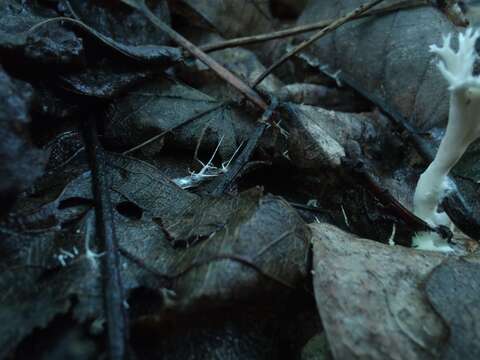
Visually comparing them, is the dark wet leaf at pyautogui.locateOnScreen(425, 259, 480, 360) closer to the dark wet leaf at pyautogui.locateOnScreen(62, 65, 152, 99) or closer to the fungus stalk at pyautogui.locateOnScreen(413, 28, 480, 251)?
the fungus stalk at pyautogui.locateOnScreen(413, 28, 480, 251)

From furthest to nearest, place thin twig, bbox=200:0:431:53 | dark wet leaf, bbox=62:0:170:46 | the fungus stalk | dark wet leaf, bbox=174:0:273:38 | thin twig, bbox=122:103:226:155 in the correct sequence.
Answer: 1. dark wet leaf, bbox=174:0:273:38
2. thin twig, bbox=200:0:431:53
3. dark wet leaf, bbox=62:0:170:46
4. thin twig, bbox=122:103:226:155
5. the fungus stalk

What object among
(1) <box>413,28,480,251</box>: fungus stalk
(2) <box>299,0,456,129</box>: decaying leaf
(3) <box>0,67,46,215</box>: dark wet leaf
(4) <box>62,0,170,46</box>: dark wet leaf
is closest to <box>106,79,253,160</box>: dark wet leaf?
(4) <box>62,0,170,46</box>: dark wet leaf

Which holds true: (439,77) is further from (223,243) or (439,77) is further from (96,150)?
(96,150)

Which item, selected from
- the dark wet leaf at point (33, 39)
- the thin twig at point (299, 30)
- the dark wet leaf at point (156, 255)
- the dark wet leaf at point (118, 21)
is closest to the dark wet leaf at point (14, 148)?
the dark wet leaf at point (156, 255)

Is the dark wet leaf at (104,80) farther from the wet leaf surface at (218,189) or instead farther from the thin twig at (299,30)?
the thin twig at (299,30)

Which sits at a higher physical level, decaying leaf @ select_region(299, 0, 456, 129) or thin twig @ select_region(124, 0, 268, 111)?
decaying leaf @ select_region(299, 0, 456, 129)

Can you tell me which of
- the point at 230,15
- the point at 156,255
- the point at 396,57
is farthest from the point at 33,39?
the point at 396,57

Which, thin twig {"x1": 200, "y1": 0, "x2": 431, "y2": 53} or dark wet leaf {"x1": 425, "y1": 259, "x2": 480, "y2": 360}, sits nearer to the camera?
dark wet leaf {"x1": 425, "y1": 259, "x2": 480, "y2": 360}

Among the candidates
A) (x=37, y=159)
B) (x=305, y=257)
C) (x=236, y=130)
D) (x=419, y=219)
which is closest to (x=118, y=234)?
(x=37, y=159)
